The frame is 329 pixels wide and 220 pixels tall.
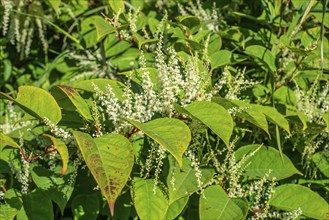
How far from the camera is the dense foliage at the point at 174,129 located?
1567 millimetres

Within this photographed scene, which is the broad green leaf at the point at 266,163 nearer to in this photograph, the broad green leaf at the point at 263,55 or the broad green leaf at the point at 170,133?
the broad green leaf at the point at 263,55

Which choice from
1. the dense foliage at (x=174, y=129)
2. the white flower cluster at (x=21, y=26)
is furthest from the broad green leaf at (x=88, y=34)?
the white flower cluster at (x=21, y=26)

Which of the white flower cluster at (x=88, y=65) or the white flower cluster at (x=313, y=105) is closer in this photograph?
the white flower cluster at (x=313, y=105)

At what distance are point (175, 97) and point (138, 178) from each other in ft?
0.93

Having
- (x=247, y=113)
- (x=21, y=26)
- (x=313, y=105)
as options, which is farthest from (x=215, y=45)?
(x=21, y=26)

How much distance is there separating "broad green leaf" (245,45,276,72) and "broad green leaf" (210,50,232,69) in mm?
77

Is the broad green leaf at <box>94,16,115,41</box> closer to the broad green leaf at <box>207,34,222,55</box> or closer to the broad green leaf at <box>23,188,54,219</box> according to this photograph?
the broad green leaf at <box>207,34,222,55</box>

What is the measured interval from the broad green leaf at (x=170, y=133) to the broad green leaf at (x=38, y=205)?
0.51 meters

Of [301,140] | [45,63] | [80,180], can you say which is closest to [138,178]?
[80,180]

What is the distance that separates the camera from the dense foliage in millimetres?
1567

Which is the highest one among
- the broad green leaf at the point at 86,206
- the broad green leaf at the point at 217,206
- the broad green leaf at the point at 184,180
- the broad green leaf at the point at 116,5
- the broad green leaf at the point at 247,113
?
the broad green leaf at the point at 116,5

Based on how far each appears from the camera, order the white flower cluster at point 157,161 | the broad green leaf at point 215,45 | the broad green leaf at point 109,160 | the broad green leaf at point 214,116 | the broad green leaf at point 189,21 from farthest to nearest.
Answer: the broad green leaf at point 215,45
the broad green leaf at point 189,21
the white flower cluster at point 157,161
the broad green leaf at point 214,116
the broad green leaf at point 109,160

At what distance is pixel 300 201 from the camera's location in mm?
1865

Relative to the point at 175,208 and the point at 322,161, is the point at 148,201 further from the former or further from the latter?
the point at 322,161
